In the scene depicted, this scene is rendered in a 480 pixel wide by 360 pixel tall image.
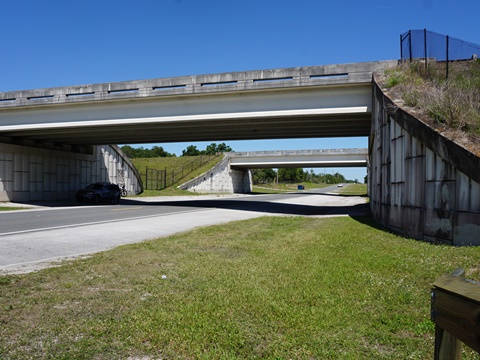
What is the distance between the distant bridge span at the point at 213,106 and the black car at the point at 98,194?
4.68 m

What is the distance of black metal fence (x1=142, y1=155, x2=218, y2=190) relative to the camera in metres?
54.3

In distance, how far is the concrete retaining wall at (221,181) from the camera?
5531cm

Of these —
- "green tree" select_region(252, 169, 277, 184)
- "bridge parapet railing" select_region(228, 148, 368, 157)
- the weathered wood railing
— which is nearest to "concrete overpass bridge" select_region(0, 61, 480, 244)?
the weathered wood railing

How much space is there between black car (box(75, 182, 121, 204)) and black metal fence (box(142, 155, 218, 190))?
18.9 metres

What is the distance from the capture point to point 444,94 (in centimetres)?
1138

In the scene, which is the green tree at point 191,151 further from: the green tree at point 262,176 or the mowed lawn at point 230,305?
the mowed lawn at point 230,305

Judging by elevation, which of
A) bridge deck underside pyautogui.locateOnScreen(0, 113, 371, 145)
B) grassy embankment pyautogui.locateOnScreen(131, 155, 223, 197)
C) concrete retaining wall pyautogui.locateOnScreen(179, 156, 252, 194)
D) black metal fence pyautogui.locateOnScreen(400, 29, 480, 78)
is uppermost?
black metal fence pyautogui.locateOnScreen(400, 29, 480, 78)

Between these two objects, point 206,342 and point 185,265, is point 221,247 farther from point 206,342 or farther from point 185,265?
point 206,342

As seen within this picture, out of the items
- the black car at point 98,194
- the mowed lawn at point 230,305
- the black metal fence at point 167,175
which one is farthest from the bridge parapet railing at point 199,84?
the black metal fence at point 167,175

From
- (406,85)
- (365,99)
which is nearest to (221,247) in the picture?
(406,85)

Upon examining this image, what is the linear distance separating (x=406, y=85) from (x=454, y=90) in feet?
8.33

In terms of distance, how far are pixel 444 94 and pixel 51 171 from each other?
30147 mm

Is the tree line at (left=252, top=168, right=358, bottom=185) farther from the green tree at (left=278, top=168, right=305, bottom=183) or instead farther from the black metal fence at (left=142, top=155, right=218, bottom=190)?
the black metal fence at (left=142, top=155, right=218, bottom=190)

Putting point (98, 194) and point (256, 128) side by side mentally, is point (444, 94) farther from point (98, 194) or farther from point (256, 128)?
point (98, 194)
